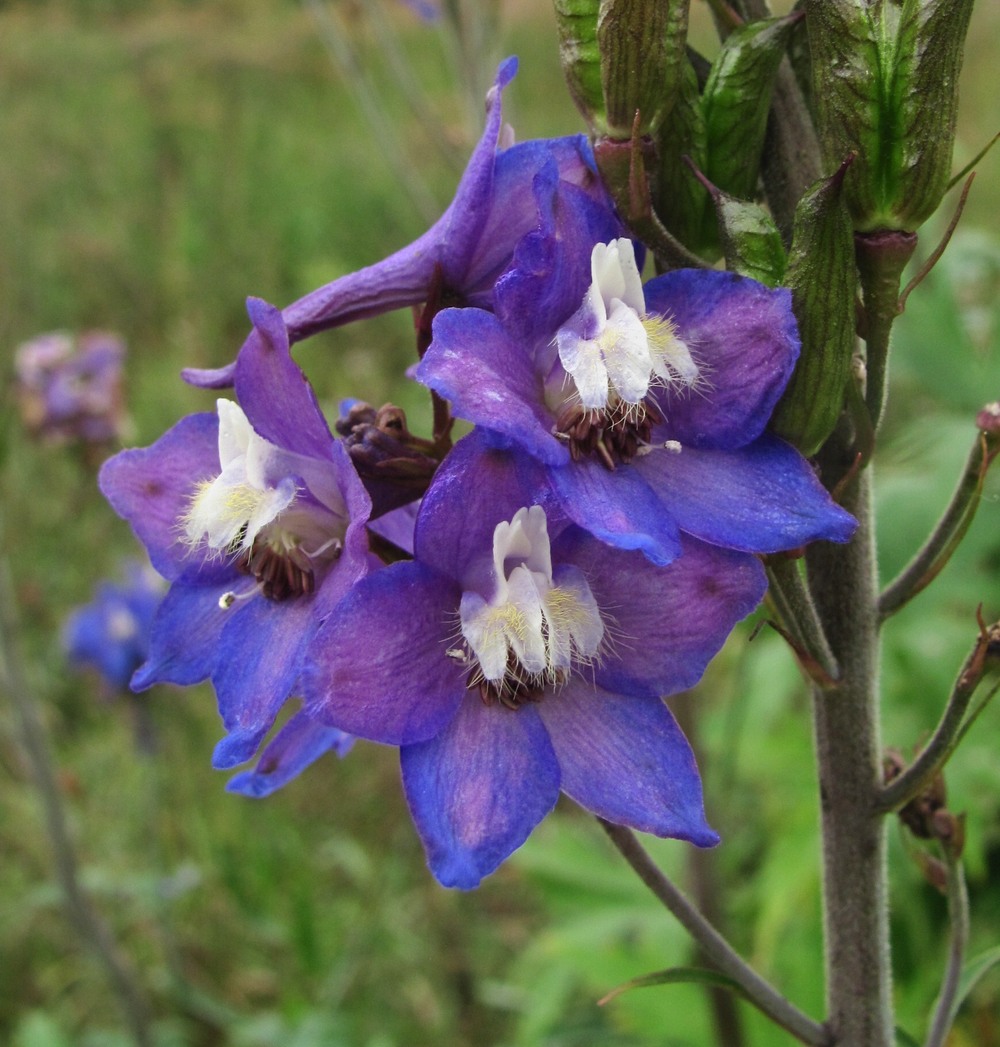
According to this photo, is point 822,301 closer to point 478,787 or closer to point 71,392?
A: point 478,787

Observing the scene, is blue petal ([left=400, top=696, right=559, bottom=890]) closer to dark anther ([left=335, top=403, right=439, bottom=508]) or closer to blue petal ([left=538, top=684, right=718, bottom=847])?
blue petal ([left=538, top=684, right=718, bottom=847])

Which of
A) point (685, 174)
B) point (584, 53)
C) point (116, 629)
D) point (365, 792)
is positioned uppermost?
point (584, 53)

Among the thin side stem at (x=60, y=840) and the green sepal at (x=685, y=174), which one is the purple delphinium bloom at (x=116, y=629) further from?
the green sepal at (x=685, y=174)

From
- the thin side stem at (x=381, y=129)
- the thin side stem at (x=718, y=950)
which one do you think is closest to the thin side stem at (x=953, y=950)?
the thin side stem at (x=718, y=950)

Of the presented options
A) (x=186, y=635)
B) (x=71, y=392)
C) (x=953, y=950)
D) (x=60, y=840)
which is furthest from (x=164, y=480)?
(x=71, y=392)

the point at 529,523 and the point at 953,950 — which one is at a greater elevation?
the point at 529,523

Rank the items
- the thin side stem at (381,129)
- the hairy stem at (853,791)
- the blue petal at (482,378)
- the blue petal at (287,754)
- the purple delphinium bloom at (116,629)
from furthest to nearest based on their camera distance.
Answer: the purple delphinium bloom at (116,629) < the thin side stem at (381,129) < the blue petal at (287,754) < the hairy stem at (853,791) < the blue petal at (482,378)

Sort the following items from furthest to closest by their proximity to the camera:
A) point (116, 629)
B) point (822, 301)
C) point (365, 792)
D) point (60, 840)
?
point (365, 792), point (116, 629), point (60, 840), point (822, 301)
